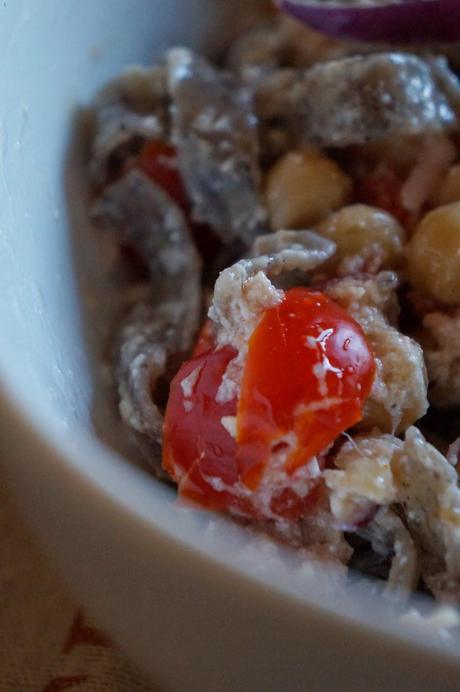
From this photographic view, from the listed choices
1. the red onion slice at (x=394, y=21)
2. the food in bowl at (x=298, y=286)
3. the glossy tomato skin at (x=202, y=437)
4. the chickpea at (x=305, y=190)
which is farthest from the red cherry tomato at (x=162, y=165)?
the glossy tomato skin at (x=202, y=437)

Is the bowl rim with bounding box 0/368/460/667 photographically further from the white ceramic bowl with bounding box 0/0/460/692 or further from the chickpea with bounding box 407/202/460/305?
the chickpea with bounding box 407/202/460/305

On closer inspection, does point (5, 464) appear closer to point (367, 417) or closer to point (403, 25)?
point (367, 417)

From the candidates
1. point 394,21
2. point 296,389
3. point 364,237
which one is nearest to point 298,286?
point 364,237

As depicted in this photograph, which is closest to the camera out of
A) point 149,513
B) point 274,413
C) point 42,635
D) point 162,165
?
point 149,513

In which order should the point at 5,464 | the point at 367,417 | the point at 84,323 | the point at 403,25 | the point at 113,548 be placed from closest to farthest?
1. the point at 113,548
2. the point at 5,464
3. the point at 367,417
4. the point at 84,323
5. the point at 403,25

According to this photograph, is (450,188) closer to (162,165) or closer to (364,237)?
(364,237)

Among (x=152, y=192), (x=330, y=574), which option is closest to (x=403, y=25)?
(x=152, y=192)

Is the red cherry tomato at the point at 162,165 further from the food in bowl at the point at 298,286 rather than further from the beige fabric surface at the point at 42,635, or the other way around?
the beige fabric surface at the point at 42,635
